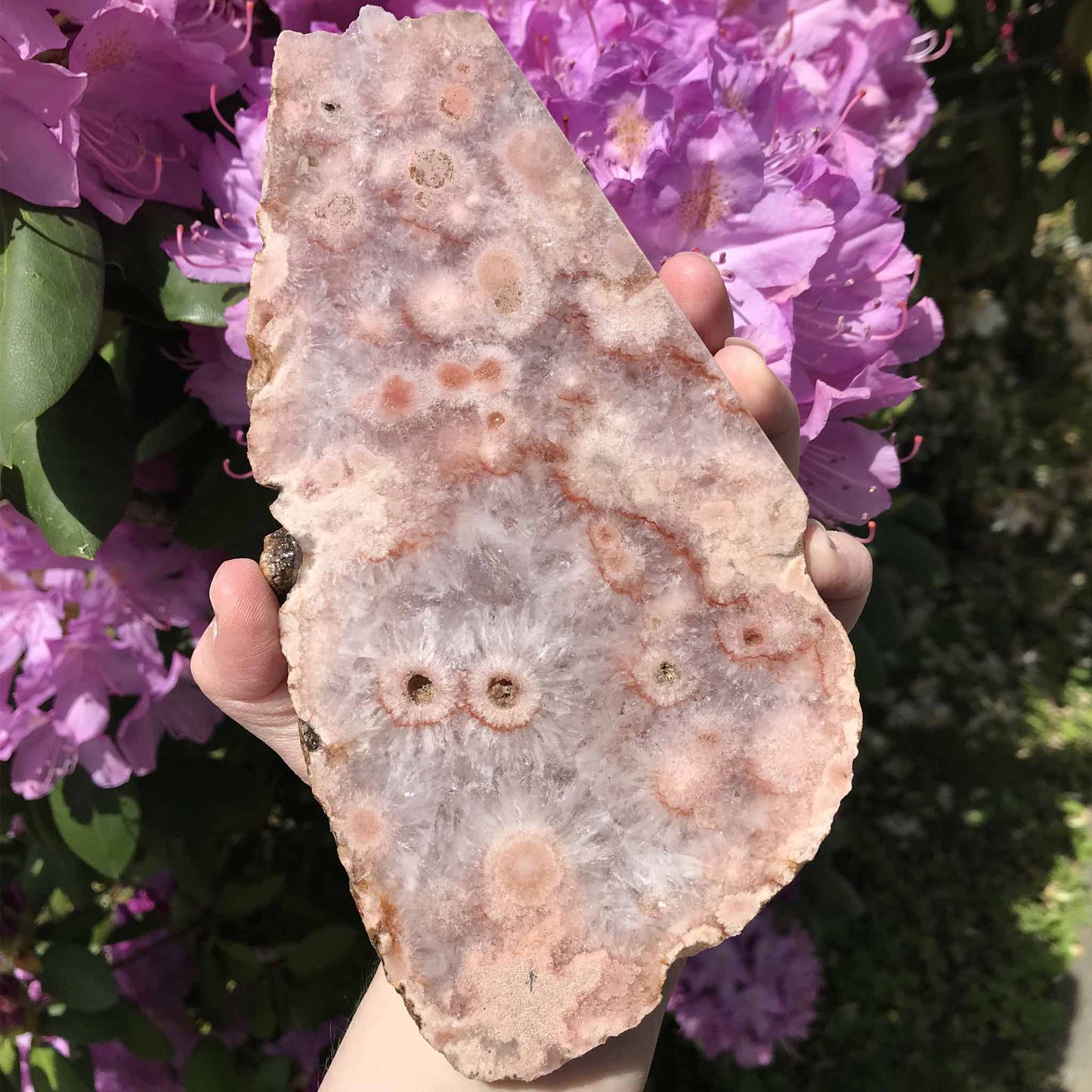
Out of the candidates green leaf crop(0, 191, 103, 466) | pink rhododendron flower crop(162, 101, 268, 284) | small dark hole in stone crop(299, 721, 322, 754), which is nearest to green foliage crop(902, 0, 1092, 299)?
pink rhododendron flower crop(162, 101, 268, 284)

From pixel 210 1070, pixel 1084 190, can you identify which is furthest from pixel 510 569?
pixel 1084 190

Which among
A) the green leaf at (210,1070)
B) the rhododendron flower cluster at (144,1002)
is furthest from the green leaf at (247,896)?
the green leaf at (210,1070)

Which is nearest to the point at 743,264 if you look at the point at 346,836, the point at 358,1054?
the point at 346,836

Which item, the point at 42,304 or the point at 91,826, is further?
the point at 91,826

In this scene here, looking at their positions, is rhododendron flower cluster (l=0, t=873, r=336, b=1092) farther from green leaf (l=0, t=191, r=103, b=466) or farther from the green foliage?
the green foliage

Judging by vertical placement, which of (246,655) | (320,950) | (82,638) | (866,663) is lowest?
(320,950)

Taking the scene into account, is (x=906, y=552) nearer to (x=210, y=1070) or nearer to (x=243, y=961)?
(x=243, y=961)
